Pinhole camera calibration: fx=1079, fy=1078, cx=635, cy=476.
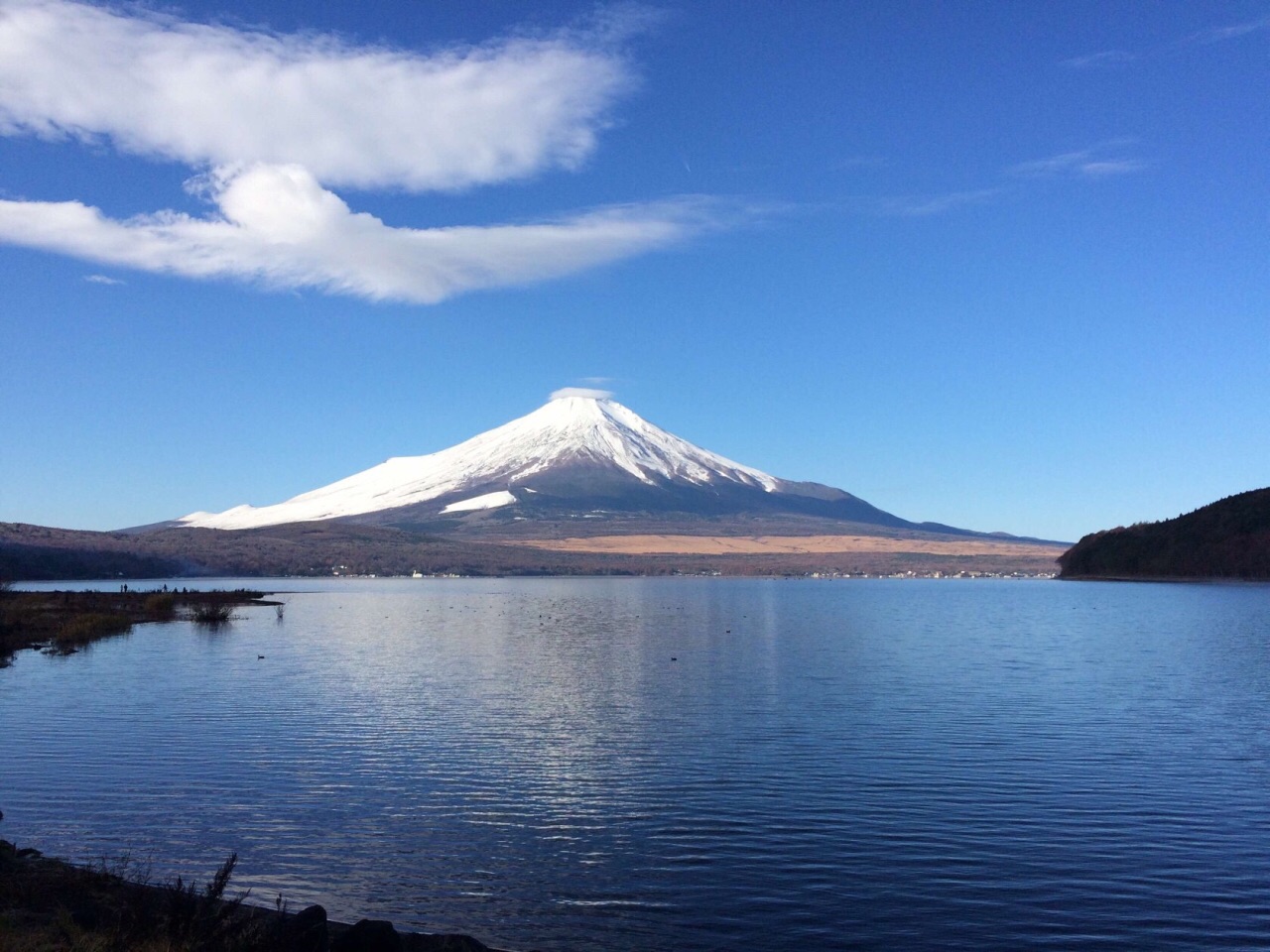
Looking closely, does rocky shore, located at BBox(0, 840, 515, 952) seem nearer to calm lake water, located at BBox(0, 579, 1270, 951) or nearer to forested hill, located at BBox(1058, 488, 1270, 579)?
calm lake water, located at BBox(0, 579, 1270, 951)

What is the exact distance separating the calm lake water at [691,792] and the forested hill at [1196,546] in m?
104

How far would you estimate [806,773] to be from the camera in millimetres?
21953

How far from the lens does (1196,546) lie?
464ft

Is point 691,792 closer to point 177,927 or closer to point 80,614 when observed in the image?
point 177,927

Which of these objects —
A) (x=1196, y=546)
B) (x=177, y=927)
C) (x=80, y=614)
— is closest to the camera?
(x=177, y=927)

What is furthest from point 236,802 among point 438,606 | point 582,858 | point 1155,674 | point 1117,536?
point 1117,536

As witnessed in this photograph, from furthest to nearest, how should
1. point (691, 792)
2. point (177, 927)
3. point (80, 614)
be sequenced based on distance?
point (80, 614) < point (691, 792) < point (177, 927)

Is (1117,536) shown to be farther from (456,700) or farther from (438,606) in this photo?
(456,700)

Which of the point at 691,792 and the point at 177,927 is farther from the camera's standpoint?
the point at 691,792

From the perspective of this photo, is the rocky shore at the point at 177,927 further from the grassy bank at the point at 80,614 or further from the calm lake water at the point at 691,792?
the grassy bank at the point at 80,614

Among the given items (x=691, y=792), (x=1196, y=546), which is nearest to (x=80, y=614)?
(x=691, y=792)

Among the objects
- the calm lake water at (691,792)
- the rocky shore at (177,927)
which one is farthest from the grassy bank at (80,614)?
the rocky shore at (177,927)

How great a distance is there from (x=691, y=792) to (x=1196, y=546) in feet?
463

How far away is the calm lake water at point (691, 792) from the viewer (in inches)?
556
